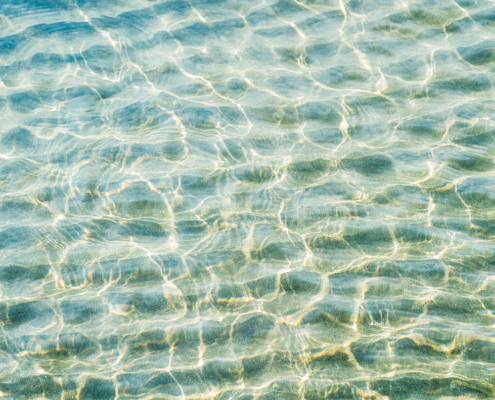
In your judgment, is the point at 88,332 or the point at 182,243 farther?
the point at 182,243

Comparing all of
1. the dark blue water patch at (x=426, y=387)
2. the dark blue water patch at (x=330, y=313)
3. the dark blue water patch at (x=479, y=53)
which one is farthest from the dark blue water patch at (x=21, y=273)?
the dark blue water patch at (x=479, y=53)

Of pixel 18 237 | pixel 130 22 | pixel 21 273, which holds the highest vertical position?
pixel 130 22

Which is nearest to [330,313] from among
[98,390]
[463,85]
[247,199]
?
[247,199]

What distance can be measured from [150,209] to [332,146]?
5.63ft

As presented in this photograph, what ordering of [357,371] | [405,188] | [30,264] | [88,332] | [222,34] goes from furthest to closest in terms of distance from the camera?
[222,34] → [405,188] → [30,264] → [88,332] → [357,371]

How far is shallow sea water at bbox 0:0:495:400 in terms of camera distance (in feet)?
9.24

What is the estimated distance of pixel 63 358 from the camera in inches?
114

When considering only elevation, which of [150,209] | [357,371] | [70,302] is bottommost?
[357,371]

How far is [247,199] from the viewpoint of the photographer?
3621 mm

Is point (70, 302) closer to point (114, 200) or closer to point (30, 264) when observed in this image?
point (30, 264)

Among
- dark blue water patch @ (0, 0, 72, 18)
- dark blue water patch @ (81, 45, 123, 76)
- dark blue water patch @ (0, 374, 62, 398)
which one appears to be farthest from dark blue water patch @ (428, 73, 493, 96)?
dark blue water patch @ (0, 0, 72, 18)

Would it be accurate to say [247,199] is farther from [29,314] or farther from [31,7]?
[31,7]

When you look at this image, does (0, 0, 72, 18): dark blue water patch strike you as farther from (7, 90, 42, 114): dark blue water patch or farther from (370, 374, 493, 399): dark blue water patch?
(370, 374, 493, 399): dark blue water patch

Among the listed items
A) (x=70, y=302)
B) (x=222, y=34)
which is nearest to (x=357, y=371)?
(x=70, y=302)
